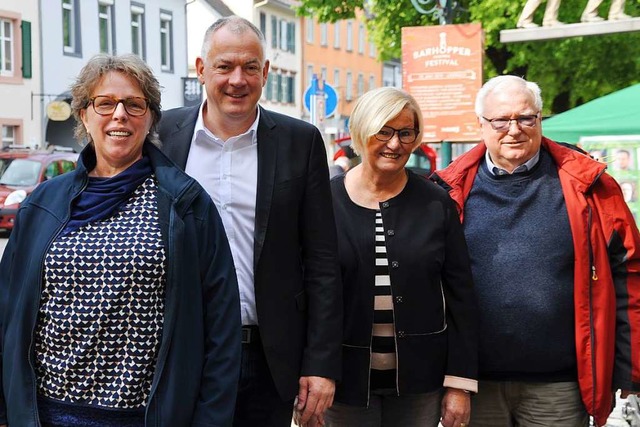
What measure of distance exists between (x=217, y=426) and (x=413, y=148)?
142 cm

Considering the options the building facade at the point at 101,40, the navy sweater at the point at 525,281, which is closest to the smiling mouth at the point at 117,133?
the navy sweater at the point at 525,281

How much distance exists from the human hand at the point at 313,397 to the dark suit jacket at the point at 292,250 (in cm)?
3

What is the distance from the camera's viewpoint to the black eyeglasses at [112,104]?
316 centimetres

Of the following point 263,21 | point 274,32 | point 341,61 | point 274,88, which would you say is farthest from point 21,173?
point 341,61

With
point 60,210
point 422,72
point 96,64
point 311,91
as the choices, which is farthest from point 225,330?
point 311,91

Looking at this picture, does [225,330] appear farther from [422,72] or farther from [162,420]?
[422,72]

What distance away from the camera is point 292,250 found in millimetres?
3564

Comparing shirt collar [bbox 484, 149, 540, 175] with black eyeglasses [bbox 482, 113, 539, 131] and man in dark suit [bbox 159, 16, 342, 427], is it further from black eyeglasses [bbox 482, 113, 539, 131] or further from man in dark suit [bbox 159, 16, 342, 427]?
man in dark suit [bbox 159, 16, 342, 427]

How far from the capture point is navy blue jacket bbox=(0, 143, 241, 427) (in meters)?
3.04

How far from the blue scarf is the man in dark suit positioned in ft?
1.42

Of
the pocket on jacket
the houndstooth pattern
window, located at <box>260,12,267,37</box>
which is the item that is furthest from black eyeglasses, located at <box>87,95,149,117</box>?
window, located at <box>260,12,267,37</box>

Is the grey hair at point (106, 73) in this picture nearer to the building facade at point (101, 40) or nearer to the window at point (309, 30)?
the building facade at point (101, 40)

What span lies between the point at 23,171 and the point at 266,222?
1897 cm

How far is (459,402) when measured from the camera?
3.94m
